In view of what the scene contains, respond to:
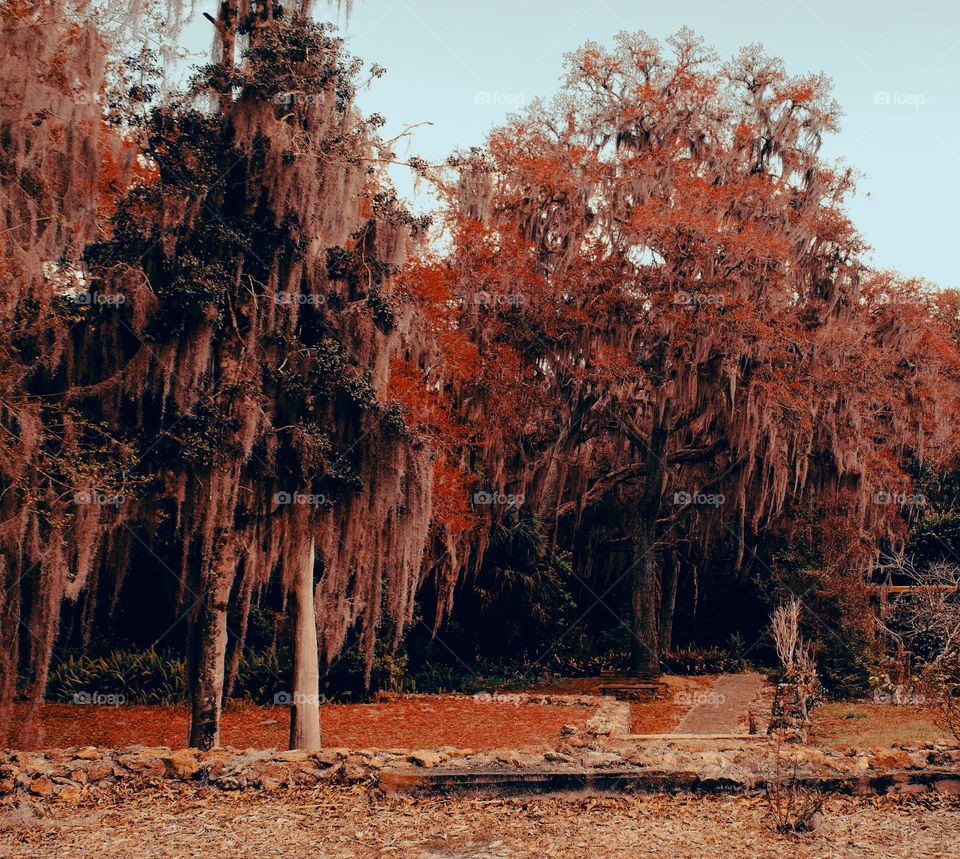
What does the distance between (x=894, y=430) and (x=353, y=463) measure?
1363 centimetres

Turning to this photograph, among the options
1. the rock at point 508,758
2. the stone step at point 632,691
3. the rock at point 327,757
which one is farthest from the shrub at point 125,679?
the rock at point 508,758

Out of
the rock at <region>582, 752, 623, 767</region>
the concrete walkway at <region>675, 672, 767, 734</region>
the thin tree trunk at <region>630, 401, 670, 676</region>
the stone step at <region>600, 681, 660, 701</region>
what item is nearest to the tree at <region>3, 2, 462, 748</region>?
the rock at <region>582, 752, 623, 767</region>

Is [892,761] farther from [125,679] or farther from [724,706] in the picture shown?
[125,679]

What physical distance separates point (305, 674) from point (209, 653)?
1214 mm

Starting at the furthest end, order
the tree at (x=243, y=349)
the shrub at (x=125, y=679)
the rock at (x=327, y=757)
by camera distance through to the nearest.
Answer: the shrub at (x=125, y=679) < the tree at (x=243, y=349) < the rock at (x=327, y=757)

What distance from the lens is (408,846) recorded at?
6.90m

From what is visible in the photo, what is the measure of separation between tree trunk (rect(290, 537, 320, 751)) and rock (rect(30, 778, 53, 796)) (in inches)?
142

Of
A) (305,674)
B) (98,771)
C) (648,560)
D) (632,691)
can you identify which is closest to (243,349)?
(305,674)

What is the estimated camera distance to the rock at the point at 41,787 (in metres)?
7.77

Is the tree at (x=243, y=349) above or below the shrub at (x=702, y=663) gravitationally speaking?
above

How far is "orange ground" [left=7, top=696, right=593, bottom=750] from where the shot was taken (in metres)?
12.8

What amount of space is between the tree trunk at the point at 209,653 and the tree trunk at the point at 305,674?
894 mm

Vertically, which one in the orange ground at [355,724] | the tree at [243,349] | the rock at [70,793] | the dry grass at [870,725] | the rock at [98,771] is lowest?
the orange ground at [355,724]

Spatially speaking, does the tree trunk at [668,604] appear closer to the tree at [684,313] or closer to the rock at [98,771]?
the tree at [684,313]
